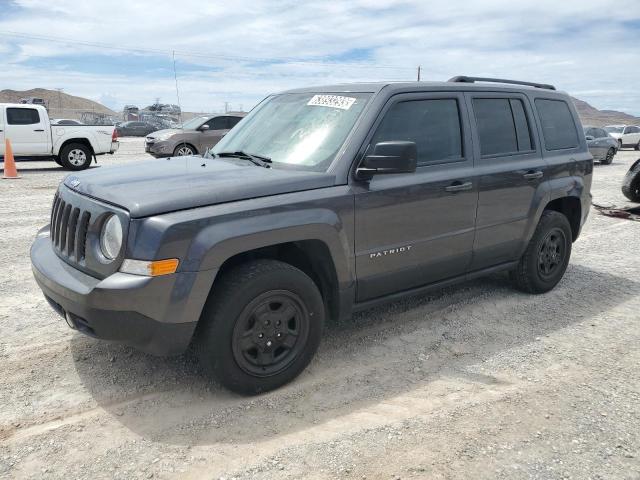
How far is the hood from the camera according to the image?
291 cm

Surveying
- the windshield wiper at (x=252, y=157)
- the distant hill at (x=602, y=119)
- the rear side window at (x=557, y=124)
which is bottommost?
the distant hill at (x=602, y=119)

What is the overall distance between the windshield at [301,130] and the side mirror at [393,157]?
0.32 metres

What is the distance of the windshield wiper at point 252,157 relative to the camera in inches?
145

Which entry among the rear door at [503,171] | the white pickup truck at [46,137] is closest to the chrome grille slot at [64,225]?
the rear door at [503,171]

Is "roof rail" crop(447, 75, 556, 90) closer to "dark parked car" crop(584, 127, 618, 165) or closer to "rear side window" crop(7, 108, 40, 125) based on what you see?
"rear side window" crop(7, 108, 40, 125)

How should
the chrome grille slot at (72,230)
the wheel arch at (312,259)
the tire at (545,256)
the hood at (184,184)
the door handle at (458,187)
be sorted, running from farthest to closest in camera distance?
1. the tire at (545,256)
2. the door handle at (458,187)
3. the wheel arch at (312,259)
4. the chrome grille slot at (72,230)
5. the hood at (184,184)

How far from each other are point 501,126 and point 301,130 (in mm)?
1813

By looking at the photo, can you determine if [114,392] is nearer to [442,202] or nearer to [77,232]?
[77,232]

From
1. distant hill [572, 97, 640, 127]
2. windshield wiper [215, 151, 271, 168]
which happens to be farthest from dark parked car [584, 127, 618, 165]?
distant hill [572, 97, 640, 127]

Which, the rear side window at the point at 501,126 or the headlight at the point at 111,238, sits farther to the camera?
the rear side window at the point at 501,126

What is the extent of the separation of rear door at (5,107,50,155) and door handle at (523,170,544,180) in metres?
13.8

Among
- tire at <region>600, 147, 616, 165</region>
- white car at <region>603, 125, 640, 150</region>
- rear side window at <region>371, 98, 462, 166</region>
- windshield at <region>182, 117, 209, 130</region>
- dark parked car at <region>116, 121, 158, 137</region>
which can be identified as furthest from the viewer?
dark parked car at <region>116, 121, 158, 137</region>

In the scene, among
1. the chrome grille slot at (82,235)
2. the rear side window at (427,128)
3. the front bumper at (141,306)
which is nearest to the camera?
the front bumper at (141,306)

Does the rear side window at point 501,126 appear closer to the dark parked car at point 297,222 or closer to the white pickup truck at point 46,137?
the dark parked car at point 297,222
